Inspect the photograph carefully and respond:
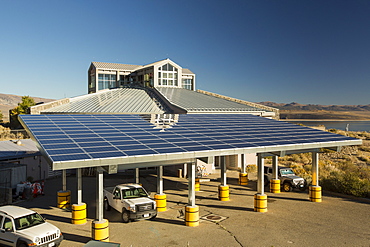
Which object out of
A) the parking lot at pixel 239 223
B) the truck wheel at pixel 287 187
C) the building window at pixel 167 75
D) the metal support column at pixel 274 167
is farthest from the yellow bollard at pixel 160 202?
the building window at pixel 167 75

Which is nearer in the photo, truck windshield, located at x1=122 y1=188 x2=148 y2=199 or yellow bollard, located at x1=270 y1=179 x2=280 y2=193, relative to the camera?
truck windshield, located at x1=122 y1=188 x2=148 y2=199

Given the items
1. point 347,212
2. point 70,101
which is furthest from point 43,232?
point 70,101

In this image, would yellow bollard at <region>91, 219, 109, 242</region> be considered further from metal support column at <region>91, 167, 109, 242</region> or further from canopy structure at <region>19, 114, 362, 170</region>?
canopy structure at <region>19, 114, 362, 170</region>

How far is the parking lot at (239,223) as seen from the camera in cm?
1362

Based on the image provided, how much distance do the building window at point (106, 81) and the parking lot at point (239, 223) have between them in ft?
90.5

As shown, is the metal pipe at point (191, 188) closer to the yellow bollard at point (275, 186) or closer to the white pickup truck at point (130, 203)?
the white pickup truck at point (130, 203)

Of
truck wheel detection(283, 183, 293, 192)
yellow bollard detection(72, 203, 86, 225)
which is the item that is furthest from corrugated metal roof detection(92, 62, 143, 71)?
yellow bollard detection(72, 203, 86, 225)

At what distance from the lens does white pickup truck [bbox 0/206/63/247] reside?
38.7 ft

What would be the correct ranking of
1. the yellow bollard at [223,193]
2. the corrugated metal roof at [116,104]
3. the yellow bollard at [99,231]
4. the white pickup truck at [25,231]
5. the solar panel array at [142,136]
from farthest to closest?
the corrugated metal roof at [116,104] → the yellow bollard at [223,193] → the solar panel array at [142,136] → the yellow bollard at [99,231] → the white pickup truck at [25,231]

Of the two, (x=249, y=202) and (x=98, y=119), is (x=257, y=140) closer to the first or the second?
(x=249, y=202)

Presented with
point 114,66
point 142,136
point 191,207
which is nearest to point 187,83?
point 114,66

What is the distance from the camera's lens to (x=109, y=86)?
48.7 m

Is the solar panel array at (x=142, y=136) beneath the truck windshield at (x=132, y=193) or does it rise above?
above

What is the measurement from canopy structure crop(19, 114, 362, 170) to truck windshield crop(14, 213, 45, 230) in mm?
3069
